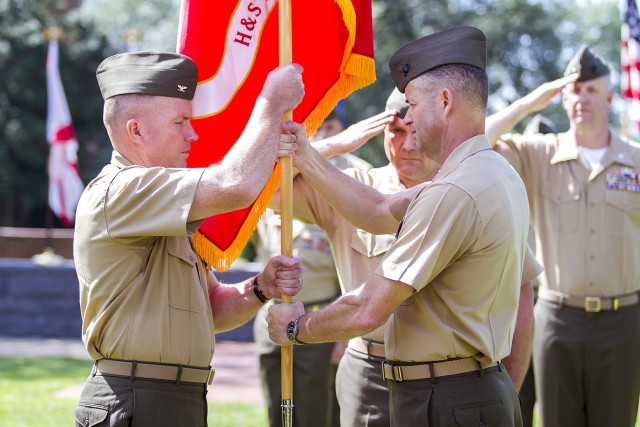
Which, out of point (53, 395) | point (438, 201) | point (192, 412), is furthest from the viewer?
point (53, 395)

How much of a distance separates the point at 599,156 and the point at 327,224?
230 cm

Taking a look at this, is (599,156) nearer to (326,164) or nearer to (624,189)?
(624,189)

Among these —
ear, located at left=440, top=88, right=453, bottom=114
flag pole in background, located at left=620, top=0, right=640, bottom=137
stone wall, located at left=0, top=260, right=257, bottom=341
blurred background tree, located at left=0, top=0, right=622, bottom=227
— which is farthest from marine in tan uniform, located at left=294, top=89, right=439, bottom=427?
blurred background tree, located at left=0, top=0, right=622, bottom=227

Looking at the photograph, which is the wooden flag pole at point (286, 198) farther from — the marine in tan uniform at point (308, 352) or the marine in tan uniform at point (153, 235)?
the marine in tan uniform at point (308, 352)

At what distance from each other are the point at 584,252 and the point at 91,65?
85.6ft

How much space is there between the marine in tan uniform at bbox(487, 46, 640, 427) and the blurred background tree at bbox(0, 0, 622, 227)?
64.6 feet

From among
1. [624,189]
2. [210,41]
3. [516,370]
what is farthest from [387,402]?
[624,189]

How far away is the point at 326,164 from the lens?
162 inches

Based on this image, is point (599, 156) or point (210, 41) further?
point (599, 156)

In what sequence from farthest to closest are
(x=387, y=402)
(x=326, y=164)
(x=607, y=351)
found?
(x=607, y=351), (x=387, y=402), (x=326, y=164)

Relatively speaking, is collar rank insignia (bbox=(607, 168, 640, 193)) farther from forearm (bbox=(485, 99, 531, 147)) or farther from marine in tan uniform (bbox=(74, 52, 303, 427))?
marine in tan uniform (bbox=(74, 52, 303, 427))

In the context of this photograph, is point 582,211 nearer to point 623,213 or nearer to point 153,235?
point 623,213

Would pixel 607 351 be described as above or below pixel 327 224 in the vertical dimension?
below

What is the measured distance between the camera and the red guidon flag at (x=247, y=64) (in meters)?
4.18
